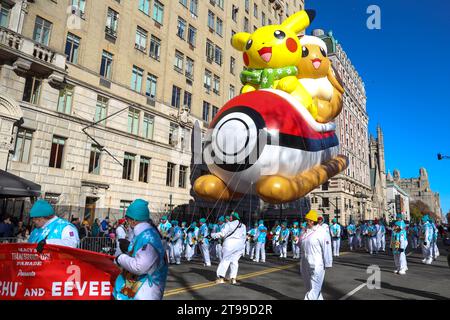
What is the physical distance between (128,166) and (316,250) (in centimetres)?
1788

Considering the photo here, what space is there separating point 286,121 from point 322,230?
14.2ft

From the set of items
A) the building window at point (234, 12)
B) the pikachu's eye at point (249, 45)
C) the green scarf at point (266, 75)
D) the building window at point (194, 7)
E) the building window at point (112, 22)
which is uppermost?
the building window at point (234, 12)

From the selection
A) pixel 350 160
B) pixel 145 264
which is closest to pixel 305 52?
pixel 145 264

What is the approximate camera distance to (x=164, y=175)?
82.2 feet

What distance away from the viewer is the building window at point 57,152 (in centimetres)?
1802

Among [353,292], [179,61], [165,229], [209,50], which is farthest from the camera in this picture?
[209,50]

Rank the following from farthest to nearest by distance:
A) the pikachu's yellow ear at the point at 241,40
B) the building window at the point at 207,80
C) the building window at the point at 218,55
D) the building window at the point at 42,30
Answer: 1. the building window at the point at 218,55
2. the building window at the point at 207,80
3. the building window at the point at 42,30
4. the pikachu's yellow ear at the point at 241,40

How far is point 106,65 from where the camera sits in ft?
70.6

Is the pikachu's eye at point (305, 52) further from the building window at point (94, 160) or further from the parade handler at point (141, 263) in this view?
the building window at point (94, 160)

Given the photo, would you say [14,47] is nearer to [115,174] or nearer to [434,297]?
[115,174]

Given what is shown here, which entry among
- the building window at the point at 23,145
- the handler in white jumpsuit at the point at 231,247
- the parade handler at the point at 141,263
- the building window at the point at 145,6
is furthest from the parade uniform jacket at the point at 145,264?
the building window at the point at 145,6

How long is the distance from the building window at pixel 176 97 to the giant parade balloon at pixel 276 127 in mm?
13912

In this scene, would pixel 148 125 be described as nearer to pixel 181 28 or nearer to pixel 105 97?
pixel 105 97
